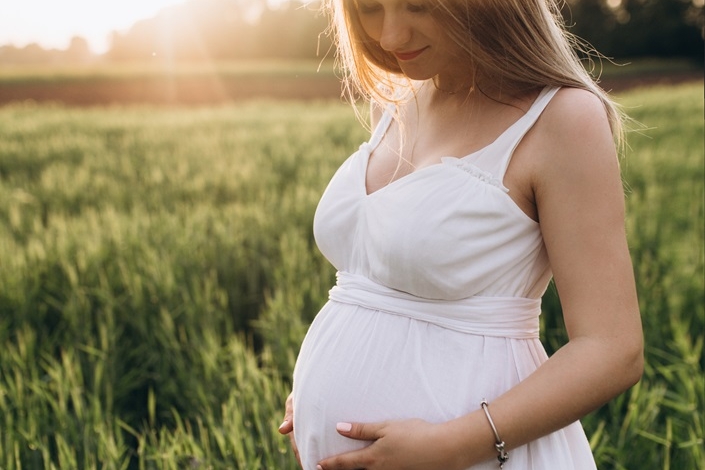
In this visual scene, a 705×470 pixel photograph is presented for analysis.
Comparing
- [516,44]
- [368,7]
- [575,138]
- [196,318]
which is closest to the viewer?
[575,138]

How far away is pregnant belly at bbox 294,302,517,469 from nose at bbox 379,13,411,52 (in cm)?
42

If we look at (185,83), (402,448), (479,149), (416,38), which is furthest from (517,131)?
(185,83)

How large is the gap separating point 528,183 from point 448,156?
0.53 ft

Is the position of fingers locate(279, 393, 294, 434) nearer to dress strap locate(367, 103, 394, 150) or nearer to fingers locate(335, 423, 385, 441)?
fingers locate(335, 423, 385, 441)

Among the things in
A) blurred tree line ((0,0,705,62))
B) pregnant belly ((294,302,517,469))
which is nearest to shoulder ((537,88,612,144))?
pregnant belly ((294,302,517,469))

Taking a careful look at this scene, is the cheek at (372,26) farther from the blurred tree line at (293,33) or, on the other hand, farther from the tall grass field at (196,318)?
the blurred tree line at (293,33)

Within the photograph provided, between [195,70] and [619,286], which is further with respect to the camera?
[195,70]

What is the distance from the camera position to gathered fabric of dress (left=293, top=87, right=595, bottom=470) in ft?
3.42

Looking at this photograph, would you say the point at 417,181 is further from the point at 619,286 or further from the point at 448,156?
the point at 619,286

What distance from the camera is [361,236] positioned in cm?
118

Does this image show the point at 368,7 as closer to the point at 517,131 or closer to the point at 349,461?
the point at 517,131

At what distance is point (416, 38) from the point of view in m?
1.14

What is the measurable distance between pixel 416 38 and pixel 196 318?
71.3 inches

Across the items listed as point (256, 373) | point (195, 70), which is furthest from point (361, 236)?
point (195, 70)
